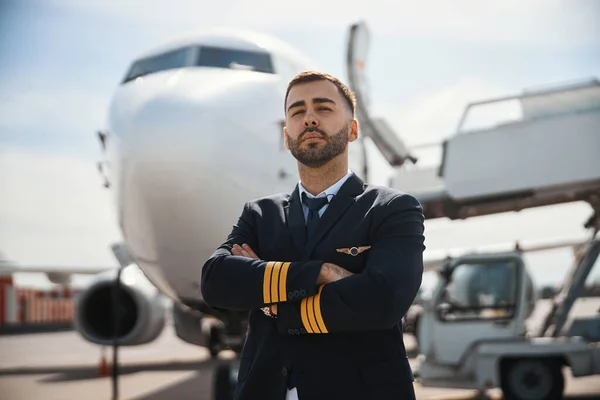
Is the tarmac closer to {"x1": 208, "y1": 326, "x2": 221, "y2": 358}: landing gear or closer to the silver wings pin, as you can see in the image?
{"x1": 208, "y1": 326, "x2": 221, "y2": 358}: landing gear

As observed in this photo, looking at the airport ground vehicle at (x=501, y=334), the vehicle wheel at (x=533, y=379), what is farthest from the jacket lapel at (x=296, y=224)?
the vehicle wheel at (x=533, y=379)

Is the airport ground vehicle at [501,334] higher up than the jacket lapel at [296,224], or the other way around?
the jacket lapel at [296,224]

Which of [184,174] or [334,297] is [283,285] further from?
[184,174]

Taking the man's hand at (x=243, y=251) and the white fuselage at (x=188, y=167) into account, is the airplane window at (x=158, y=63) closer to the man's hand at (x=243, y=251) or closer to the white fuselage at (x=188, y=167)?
the white fuselage at (x=188, y=167)

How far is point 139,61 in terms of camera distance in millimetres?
5391

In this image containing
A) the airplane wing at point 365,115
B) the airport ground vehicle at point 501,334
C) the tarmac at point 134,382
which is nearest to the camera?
the airport ground vehicle at point 501,334

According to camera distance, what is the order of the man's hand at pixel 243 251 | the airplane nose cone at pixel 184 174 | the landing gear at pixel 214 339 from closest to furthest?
the man's hand at pixel 243 251
the airplane nose cone at pixel 184 174
the landing gear at pixel 214 339

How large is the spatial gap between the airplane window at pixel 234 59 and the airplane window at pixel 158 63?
15 centimetres

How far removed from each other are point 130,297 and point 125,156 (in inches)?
175

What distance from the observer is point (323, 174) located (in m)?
1.71

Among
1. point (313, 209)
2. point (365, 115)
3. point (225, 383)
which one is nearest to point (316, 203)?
point (313, 209)

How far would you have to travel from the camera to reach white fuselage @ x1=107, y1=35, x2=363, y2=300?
158 inches

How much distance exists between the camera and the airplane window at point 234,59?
5.03m

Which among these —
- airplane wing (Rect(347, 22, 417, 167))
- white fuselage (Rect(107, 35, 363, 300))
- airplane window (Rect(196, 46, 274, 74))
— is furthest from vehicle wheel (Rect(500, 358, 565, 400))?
airplane window (Rect(196, 46, 274, 74))
